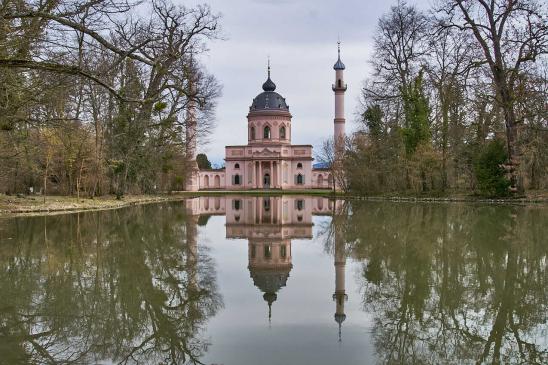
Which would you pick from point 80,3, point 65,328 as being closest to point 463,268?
point 65,328

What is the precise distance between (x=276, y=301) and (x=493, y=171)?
23391 mm

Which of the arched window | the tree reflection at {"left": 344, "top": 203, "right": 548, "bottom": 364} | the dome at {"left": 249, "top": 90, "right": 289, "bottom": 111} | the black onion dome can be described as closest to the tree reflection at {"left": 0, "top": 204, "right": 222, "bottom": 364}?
the arched window

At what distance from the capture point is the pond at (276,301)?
4.42 m

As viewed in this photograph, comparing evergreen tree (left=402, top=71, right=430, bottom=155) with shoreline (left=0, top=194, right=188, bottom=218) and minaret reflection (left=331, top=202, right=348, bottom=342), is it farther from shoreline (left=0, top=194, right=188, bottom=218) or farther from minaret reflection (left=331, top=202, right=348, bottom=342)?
minaret reflection (left=331, top=202, right=348, bottom=342)

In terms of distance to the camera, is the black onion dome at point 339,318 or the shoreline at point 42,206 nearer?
the black onion dome at point 339,318

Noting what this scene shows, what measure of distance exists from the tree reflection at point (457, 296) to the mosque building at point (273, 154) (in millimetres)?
66013

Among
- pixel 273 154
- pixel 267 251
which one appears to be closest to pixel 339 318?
pixel 267 251

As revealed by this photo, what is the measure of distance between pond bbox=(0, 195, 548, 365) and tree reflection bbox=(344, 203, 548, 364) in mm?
20

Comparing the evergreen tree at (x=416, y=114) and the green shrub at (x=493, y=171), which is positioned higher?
the evergreen tree at (x=416, y=114)

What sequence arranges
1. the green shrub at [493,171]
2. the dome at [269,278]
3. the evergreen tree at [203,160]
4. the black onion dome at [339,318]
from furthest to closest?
1. the evergreen tree at [203,160]
2. the green shrub at [493,171]
3. the dome at [269,278]
4. the black onion dome at [339,318]

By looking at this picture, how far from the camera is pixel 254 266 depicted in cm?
863

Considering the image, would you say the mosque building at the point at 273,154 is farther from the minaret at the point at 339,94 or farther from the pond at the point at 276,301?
the pond at the point at 276,301

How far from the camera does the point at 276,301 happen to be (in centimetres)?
617

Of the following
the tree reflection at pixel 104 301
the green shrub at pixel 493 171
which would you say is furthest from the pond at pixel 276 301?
the green shrub at pixel 493 171
